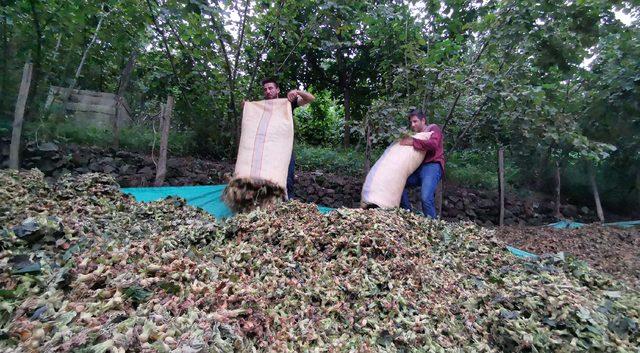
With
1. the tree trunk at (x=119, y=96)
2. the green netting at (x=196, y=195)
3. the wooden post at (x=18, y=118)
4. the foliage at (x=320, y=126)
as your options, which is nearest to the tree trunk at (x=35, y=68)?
the wooden post at (x=18, y=118)

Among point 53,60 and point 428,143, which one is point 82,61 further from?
point 428,143

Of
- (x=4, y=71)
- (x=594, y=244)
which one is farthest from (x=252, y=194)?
(x=594, y=244)

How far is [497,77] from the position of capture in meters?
3.68

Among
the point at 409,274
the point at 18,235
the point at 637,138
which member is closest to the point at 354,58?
the point at 637,138

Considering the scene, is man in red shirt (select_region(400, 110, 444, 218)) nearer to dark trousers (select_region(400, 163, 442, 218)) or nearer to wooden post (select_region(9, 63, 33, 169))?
dark trousers (select_region(400, 163, 442, 218))

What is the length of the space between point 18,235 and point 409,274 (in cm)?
156

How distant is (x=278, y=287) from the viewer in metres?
1.57

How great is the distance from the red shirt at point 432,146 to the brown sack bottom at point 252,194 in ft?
4.06

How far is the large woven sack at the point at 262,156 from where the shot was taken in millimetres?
2947

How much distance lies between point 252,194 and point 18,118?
2.02m

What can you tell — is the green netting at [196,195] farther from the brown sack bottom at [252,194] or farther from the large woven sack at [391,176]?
the large woven sack at [391,176]

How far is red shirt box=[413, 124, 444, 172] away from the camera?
11.1 feet

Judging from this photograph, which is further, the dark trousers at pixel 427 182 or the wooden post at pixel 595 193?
the wooden post at pixel 595 193

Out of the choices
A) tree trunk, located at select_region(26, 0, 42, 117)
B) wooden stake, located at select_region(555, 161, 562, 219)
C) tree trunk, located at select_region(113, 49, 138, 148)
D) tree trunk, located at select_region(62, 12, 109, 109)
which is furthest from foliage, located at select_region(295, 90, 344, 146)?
tree trunk, located at select_region(26, 0, 42, 117)
